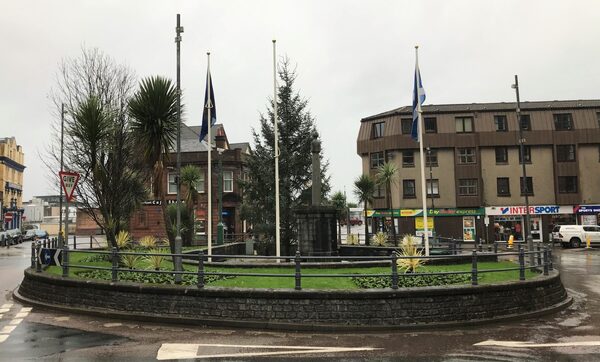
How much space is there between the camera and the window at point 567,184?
Answer: 150 ft

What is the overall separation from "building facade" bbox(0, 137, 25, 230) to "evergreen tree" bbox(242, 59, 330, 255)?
5191 centimetres

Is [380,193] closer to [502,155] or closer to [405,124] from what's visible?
[405,124]

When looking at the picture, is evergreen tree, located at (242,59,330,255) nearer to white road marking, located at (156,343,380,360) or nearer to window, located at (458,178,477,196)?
white road marking, located at (156,343,380,360)

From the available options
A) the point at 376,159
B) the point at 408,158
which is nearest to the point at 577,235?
the point at 408,158

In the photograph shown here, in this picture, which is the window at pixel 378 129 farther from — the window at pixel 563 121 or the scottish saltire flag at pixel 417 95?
the scottish saltire flag at pixel 417 95

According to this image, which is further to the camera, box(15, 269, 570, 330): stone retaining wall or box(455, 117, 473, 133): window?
box(455, 117, 473, 133): window

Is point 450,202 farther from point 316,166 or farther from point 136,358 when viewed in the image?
point 136,358

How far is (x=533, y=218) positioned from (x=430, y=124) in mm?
13785

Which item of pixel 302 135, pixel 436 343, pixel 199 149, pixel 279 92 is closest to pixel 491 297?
pixel 436 343

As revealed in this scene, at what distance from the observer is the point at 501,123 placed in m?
46.7

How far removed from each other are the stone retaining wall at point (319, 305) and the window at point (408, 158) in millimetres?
36534

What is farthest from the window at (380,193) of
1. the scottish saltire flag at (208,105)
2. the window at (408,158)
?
the scottish saltire flag at (208,105)

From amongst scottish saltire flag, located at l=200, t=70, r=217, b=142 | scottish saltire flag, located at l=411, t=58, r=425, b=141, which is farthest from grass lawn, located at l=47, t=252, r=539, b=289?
scottish saltire flag, located at l=411, t=58, r=425, b=141

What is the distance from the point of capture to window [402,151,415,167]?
47000mm
